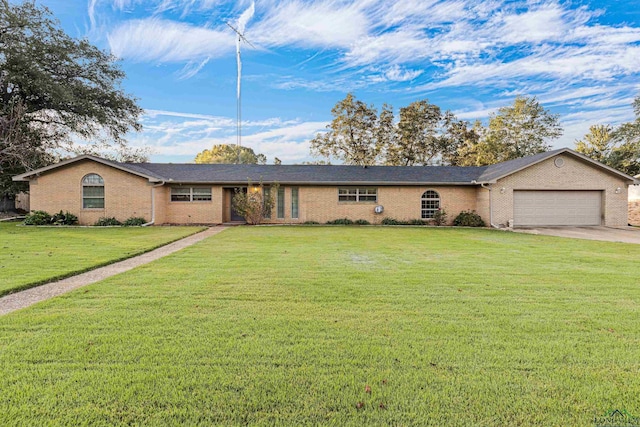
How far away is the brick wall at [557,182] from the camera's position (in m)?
17.5

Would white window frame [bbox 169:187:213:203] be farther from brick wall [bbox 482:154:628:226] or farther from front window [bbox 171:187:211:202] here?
brick wall [bbox 482:154:628:226]

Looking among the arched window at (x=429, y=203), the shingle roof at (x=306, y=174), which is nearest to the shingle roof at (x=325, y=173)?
the shingle roof at (x=306, y=174)

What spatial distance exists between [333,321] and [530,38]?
880 inches

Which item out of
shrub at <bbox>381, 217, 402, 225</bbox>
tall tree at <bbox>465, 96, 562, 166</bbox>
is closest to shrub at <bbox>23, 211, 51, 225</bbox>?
shrub at <bbox>381, 217, 402, 225</bbox>

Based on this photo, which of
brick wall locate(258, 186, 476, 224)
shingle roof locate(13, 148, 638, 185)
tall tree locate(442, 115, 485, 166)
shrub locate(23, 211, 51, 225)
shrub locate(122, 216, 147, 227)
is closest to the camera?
shrub locate(23, 211, 51, 225)

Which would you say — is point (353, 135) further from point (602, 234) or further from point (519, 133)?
point (602, 234)

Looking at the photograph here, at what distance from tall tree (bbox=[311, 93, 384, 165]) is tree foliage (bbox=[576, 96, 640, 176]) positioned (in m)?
21.3

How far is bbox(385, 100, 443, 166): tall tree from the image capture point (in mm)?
33969

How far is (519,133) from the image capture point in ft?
110

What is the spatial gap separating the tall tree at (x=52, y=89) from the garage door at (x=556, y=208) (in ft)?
86.5

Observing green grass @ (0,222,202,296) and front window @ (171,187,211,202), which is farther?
front window @ (171,187,211,202)

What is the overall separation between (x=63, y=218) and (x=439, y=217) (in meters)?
19.8

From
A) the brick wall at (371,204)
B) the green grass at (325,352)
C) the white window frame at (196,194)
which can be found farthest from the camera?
the brick wall at (371,204)

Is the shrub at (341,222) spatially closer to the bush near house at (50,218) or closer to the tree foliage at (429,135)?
the bush near house at (50,218)
